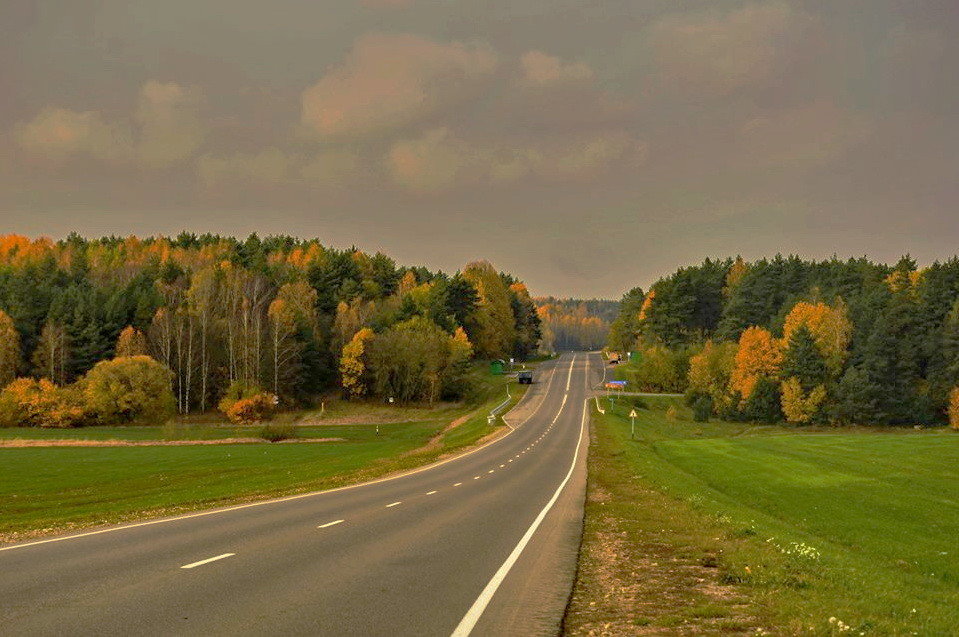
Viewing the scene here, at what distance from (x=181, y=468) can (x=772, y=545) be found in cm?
3714

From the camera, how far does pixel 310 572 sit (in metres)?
11.0

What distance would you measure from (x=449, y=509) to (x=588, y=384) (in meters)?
103

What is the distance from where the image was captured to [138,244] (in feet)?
568

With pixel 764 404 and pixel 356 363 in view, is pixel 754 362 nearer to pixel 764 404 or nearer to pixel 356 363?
pixel 764 404

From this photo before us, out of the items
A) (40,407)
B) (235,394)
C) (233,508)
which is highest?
(233,508)

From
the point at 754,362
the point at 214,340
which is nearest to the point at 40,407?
the point at 214,340

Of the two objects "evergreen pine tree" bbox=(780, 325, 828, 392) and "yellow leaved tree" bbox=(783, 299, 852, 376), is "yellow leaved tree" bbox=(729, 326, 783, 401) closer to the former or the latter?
"yellow leaved tree" bbox=(783, 299, 852, 376)

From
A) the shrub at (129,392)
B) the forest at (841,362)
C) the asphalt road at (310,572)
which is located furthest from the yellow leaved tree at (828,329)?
the asphalt road at (310,572)

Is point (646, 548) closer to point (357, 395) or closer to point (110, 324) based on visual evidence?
point (357, 395)

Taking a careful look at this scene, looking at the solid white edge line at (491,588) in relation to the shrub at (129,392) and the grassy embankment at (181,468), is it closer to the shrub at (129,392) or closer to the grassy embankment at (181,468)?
the grassy embankment at (181,468)

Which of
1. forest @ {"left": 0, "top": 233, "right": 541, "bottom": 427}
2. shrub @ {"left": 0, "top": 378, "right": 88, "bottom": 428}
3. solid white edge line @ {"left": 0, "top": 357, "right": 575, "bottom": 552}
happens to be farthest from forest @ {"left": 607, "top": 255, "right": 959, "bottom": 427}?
shrub @ {"left": 0, "top": 378, "right": 88, "bottom": 428}

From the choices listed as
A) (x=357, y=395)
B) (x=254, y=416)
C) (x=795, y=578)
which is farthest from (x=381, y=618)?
(x=357, y=395)

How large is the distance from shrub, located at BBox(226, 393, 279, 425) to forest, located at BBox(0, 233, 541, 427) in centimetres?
19

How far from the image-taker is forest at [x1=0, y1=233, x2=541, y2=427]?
80562 mm
